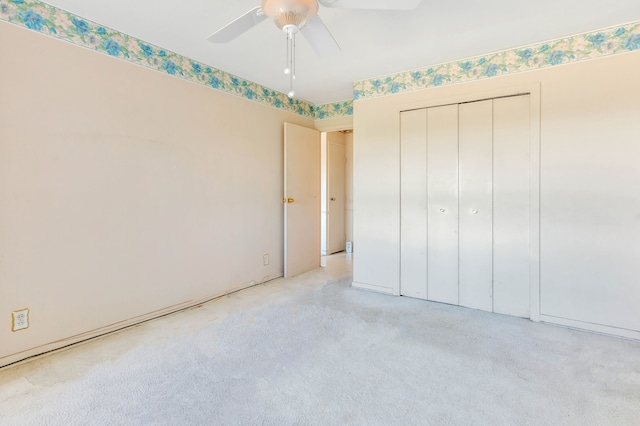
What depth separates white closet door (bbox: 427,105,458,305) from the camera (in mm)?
2980

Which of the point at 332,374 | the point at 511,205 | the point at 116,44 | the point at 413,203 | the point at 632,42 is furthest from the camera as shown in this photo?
the point at 413,203

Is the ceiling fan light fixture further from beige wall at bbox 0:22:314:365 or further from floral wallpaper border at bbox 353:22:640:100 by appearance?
floral wallpaper border at bbox 353:22:640:100

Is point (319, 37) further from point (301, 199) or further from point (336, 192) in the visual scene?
point (336, 192)

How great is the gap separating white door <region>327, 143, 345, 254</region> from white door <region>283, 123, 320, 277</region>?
1197 millimetres

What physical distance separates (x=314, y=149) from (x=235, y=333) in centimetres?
268

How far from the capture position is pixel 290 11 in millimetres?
1434

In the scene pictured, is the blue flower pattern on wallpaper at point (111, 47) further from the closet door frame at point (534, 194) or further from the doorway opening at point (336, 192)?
the doorway opening at point (336, 192)

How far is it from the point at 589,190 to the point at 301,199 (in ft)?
9.40

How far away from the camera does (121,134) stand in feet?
7.95

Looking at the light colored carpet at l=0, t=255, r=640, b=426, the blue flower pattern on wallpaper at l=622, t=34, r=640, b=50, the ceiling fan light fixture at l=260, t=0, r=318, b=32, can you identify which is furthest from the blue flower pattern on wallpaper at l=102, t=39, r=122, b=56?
the blue flower pattern on wallpaper at l=622, t=34, r=640, b=50

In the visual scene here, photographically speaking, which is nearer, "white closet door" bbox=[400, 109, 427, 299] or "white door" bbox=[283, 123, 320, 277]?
"white closet door" bbox=[400, 109, 427, 299]

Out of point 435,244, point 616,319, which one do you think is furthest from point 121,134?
point 616,319

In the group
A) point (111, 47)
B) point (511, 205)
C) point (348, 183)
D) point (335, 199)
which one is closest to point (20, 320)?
point (111, 47)

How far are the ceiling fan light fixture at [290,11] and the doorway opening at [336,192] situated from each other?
3.84 m
